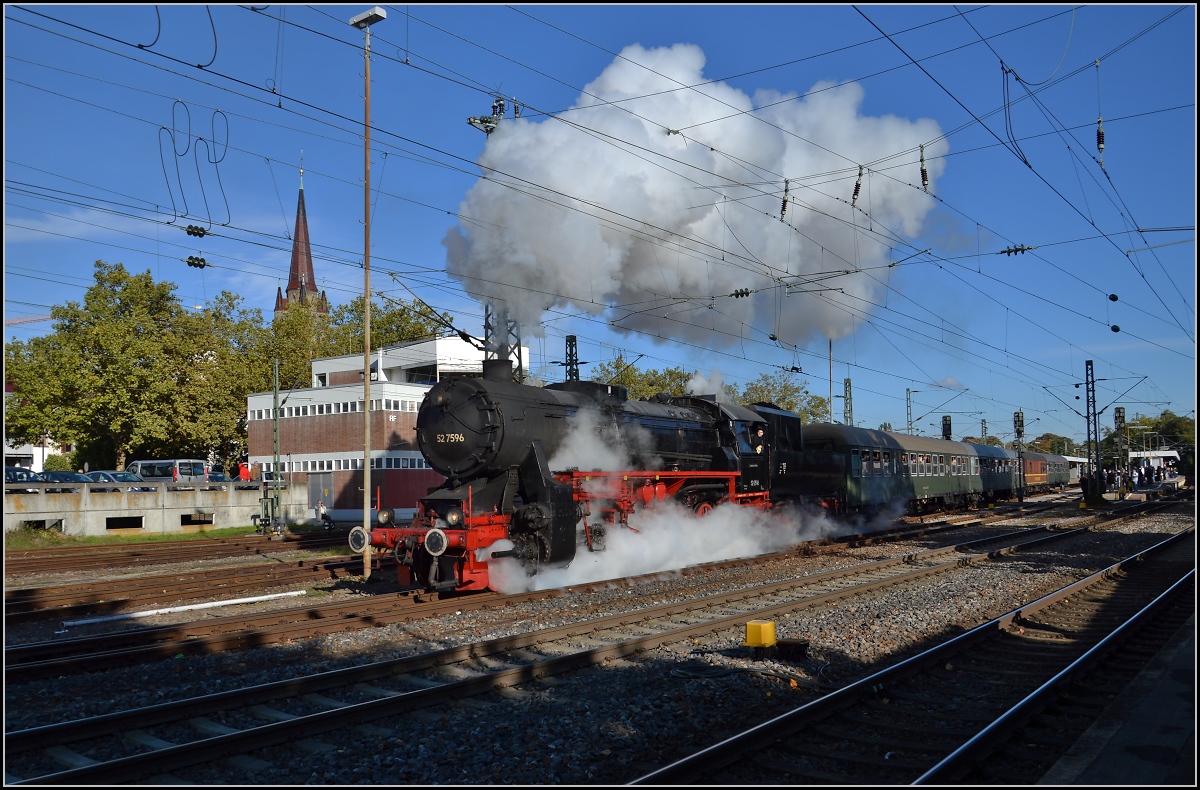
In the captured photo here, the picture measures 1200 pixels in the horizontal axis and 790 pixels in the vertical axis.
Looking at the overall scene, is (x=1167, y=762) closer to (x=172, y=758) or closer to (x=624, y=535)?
(x=172, y=758)

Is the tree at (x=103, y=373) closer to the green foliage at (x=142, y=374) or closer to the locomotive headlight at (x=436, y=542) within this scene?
the green foliage at (x=142, y=374)

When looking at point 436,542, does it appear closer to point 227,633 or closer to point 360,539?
point 360,539

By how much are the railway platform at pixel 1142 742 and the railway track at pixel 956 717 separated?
0.23 m

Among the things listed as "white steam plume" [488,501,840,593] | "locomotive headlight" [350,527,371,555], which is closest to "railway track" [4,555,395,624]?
"locomotive headlight" [350,527,371,555]

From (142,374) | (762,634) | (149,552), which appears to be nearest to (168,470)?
(142,374)

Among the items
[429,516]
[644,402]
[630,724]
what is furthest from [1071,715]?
[644,402]

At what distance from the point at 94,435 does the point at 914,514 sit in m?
41.9

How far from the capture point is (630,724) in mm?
6660

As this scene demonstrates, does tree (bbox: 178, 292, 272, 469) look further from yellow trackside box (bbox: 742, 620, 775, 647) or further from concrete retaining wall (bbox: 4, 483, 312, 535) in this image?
yellow trackside box (bbox: 742, 620, 775, 647)

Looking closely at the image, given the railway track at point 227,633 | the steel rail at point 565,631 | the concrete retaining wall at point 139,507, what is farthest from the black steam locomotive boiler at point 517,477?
the concrete retaining wall at point 139,507

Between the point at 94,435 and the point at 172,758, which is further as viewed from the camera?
the point at 94,435

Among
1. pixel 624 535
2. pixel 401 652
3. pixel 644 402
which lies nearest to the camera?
pixel 401 652

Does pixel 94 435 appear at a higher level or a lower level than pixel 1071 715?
higher

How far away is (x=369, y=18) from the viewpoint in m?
15.1
